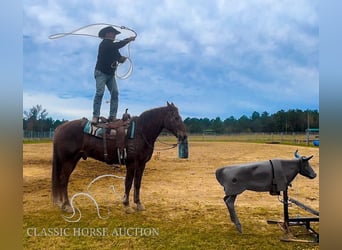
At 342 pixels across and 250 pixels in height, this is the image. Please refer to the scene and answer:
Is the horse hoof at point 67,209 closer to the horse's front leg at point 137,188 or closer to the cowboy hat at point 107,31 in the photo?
the horse's front leg at point 137,188

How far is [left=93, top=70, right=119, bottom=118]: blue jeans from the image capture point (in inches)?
153

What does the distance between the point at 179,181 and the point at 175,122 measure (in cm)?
71

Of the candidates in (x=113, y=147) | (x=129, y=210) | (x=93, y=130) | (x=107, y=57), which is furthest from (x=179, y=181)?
(x=107, y=57)

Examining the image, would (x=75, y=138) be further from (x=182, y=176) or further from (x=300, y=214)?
(x=300, y=214)

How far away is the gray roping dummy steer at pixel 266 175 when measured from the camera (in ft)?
11.7

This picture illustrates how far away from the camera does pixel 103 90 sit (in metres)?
3.88

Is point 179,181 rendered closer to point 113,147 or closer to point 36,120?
point 113,147

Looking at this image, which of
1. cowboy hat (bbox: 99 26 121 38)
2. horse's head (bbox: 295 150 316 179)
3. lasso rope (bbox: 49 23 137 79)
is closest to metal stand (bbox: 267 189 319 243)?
horse's head (bbox: 295 150 316 179)

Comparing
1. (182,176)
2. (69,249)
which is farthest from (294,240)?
(69,249)

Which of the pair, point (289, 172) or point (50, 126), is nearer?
point (289, 172)

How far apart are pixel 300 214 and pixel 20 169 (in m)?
3.08

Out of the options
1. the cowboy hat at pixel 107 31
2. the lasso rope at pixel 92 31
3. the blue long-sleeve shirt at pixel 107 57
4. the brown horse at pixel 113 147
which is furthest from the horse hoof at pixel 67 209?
the cowboy hat at pixel 107 31

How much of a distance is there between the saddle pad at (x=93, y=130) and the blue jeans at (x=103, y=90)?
0.47ft

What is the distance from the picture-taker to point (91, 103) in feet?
12.8
